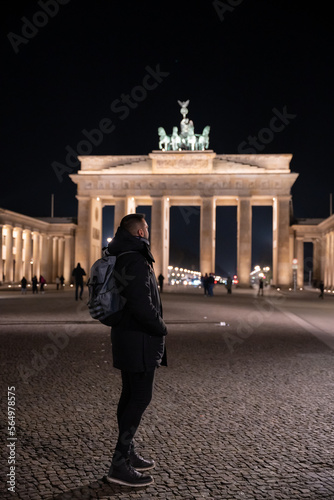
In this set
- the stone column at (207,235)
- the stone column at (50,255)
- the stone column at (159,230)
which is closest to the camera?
the stone column at (207,235)

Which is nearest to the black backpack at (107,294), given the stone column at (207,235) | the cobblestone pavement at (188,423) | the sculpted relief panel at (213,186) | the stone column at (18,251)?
the cobblestone pavement at (188,423)

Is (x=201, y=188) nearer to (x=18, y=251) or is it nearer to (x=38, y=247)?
(x=18, y=251)

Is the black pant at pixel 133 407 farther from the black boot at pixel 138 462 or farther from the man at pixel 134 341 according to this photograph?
the black boot at pixel 138 462

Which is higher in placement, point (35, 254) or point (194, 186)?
point (194, 186)

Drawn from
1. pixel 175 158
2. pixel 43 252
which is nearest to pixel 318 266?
pixel 175 158

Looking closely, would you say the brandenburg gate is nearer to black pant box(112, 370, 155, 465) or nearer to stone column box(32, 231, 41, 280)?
stone column box(32, 231, 41, 280)

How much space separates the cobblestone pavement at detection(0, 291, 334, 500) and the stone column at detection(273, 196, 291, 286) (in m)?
53.3

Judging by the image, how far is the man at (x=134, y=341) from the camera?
13.7 ft

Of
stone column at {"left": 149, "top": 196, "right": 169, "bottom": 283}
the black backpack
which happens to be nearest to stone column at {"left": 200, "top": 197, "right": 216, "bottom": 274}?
stone column at {"left": 149, "top": 196, "right": 169, "bottom": 283}

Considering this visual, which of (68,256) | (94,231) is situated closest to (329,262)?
(94,231)

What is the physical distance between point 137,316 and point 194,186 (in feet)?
200

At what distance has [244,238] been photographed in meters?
65.2

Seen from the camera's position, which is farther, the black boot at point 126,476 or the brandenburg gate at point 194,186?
the brandenburg gate at point 194,186

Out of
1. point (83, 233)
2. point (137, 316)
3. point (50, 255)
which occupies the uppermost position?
point (83, 233)
